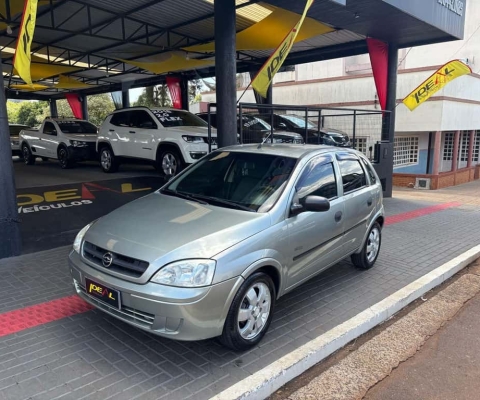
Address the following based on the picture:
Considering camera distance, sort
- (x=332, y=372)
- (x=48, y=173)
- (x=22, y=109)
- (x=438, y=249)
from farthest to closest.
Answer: (x=22, y=109) < (x=48, y=173) < (x=438, y=249) < (x=332, y=372)

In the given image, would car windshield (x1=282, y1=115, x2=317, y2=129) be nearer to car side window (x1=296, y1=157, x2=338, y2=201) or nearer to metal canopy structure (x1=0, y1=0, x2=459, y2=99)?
metal canopy structure (x1=0, y1=0, x2=459, y2=99)

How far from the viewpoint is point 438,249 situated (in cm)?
680

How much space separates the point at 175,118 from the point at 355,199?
20.3 feet

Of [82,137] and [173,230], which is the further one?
[82,137]

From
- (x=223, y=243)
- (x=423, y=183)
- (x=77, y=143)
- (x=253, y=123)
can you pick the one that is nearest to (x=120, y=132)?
(x=77, y=143)

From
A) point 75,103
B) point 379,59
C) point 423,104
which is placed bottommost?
point 423,104

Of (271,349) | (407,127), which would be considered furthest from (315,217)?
(407,127)

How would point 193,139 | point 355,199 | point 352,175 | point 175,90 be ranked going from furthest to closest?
1. point 175,90
2. point 193,139
3. point 352,175
4. point 355,199

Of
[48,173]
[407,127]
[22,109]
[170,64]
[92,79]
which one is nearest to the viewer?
[48,173]

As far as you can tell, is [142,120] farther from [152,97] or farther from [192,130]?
[152,97]

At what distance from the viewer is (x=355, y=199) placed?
495 cm

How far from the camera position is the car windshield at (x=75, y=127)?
12883 mm

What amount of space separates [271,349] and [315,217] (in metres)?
1.41

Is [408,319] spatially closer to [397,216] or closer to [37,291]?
[37,291]
